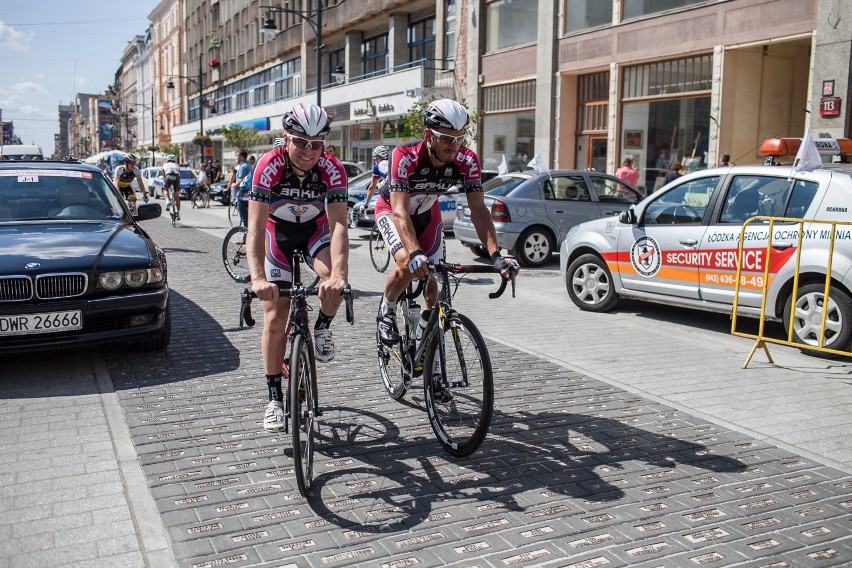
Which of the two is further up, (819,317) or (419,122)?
(419,122)

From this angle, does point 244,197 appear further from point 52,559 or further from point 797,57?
point 797,57

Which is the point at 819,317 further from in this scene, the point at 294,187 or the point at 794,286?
the point at 294,187

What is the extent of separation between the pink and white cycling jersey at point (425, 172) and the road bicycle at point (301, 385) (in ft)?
4.28

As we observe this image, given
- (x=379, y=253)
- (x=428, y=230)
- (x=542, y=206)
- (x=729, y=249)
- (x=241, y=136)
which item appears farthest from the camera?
(x=241, y=136)

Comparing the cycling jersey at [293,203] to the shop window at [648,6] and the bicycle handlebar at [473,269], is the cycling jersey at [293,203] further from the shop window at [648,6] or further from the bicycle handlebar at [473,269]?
the shop window at [648,6]

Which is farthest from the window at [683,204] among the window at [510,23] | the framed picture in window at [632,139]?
the window at [510,23]

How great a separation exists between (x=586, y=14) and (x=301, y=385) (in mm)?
22405

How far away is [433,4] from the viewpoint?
34812 millimetres

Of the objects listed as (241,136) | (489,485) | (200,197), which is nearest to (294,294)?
(489,485)

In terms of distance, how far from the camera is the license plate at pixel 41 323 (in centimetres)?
618

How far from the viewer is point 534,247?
14.5 metres

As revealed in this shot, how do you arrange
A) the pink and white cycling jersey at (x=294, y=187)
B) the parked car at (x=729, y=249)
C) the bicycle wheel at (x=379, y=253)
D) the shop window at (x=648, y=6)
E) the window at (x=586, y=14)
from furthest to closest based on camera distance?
1. the window at (x=586, y=14)
2. the shop window at (x=648, y=6)
3. the bicycle wheel at (x=379, y=253)
4. the parked car at (x=729, y=249)
5. the pink and white cycling jersey at (x=294, y=187)

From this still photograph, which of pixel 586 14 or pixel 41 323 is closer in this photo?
pixel 41 323

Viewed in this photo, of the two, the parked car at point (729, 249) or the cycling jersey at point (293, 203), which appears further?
the parked car at point (729, 249)
